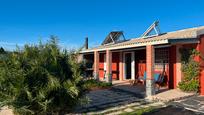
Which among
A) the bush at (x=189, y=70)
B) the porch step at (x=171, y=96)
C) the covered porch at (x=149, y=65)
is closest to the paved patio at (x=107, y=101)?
the porch step at (x=171, y=96)

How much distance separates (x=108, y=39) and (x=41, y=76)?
13.8 metres

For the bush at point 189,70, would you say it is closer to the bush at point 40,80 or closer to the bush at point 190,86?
the bush at point 190,86

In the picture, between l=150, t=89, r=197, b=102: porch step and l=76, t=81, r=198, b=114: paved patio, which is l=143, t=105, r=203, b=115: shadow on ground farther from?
l=150, t=89, r=197, b=102: porch step

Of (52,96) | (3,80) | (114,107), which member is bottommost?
(114,107)

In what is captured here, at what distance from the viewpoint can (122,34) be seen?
1914 centimetres

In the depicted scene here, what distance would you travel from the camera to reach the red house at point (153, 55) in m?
10.3

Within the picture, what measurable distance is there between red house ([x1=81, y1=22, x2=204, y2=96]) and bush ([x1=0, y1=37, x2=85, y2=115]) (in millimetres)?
5004

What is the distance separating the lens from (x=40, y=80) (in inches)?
242

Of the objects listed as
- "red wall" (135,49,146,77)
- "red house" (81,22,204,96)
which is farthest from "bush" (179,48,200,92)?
"red wall" (135,49,146,77)

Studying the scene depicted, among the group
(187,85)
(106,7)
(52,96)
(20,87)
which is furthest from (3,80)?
(106,7)

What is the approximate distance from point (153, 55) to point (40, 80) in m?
5.90

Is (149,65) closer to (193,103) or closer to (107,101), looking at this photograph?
(193,103)

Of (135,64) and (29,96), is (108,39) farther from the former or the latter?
(29,96)

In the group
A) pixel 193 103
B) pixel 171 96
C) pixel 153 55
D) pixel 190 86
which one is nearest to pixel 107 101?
pixel 171 96
